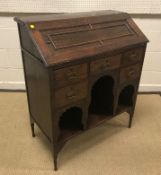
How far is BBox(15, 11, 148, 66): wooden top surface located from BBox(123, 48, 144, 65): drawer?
2.5 inches

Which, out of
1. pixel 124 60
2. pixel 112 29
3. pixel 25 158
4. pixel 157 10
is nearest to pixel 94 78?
pixel 124 60

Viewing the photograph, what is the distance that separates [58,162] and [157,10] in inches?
65.7

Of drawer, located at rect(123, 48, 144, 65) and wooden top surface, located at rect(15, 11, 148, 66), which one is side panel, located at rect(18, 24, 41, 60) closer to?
wooden top surface, located at rect(15, 11, 148, 66)

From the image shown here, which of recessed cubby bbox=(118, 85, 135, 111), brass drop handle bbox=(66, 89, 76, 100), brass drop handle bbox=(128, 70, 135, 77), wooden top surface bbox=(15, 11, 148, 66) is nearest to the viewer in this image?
wooden top surface bbox=(15, 11, 148, 66)

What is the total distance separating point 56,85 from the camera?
4.12 feet

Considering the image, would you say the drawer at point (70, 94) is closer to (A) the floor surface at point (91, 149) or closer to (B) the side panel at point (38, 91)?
(B) the side panel at point (38, 91)

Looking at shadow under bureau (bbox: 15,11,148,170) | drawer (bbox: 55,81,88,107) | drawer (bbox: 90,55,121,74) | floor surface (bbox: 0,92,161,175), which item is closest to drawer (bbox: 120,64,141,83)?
shadow under bureau (bbox: 15,11,148,170)

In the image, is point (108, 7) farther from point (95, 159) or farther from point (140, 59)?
point (95, 159)

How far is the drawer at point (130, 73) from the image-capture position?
159 centimetres

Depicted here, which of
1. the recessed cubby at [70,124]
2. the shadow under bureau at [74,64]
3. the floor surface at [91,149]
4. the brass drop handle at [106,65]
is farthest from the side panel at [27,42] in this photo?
the floor surface at [91,149]

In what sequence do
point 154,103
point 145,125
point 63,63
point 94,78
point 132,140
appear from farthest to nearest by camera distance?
point 154,103 < point 145,125 < point 132,140 < point 94,78 < point 63,63

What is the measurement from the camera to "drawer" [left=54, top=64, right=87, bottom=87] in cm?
124

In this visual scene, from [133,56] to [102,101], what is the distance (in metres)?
0.46

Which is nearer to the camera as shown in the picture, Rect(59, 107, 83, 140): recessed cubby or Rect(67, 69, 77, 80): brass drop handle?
Rect(67, 69, 77, 80): brass drop handle
